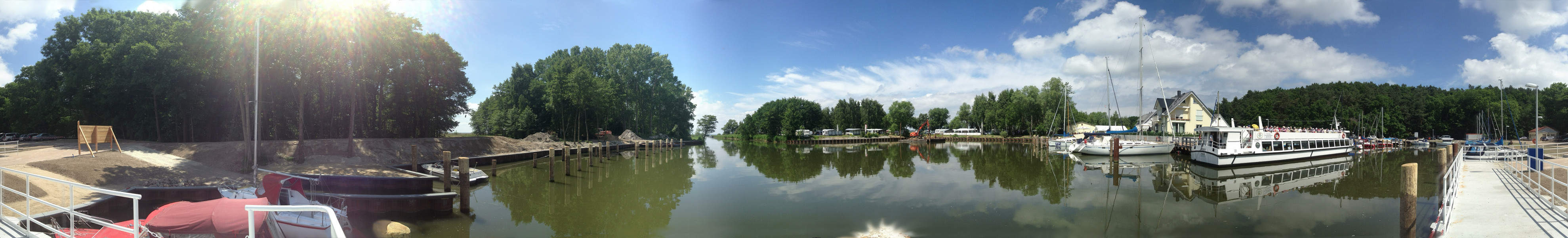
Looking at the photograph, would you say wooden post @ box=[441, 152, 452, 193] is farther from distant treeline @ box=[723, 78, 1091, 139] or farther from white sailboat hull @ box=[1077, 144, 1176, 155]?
distant treeline @ box=[723, 78, 1091, 139]

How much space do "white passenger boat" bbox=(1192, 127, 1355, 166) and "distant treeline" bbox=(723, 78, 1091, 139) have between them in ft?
69.1

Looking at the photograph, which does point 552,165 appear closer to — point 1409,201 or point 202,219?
point 202,219

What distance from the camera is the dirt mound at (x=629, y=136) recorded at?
1571 inches

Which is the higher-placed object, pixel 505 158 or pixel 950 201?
pixel 505 158

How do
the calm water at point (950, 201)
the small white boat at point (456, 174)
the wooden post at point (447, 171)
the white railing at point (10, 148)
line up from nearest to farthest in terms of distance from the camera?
the calm water at point (950, 201) < the wooden post at point (447, 171) < the small white boat at point (456, 174) < the white railing at point (10, 148)

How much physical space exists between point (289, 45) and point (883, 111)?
56.6 metres

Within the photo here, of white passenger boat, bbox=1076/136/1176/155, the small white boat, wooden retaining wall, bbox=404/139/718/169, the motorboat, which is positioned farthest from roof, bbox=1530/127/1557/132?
the motorboat

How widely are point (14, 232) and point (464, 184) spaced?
5055mm

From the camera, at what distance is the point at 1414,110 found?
4538 centimetres

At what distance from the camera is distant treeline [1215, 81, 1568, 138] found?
40.3 meters

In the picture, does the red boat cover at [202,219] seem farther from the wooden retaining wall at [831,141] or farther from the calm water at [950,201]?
the wooden retaining wall at [831,141]

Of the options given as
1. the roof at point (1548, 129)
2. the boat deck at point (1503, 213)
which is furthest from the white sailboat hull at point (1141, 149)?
the roof at point (1548, 129)

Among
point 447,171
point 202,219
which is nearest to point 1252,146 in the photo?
point 447,171

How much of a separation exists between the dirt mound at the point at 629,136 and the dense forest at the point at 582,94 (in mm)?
1079
